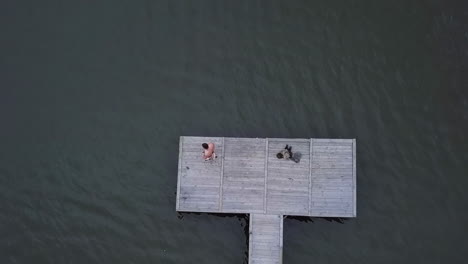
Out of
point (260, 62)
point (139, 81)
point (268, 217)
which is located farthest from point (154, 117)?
Result: point (268, 217)

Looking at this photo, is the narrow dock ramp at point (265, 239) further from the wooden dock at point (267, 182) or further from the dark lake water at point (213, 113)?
the dark lake water at point (213, 113)

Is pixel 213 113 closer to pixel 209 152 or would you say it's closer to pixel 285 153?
pixel 209 152

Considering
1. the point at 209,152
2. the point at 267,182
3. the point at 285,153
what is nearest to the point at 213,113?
the point at 209,152

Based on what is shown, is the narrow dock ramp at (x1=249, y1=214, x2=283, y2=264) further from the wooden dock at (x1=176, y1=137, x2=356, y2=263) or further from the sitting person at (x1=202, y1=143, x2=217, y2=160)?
the sitting person at (x1=202, y1=143, x2=217, y2=160)

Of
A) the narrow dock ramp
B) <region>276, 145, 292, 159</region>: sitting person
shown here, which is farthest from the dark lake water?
<region>276, 145, 292, 159</region>: sitting person

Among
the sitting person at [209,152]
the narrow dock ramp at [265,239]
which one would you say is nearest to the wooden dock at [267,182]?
the narrow dock ramp at [265,239]
